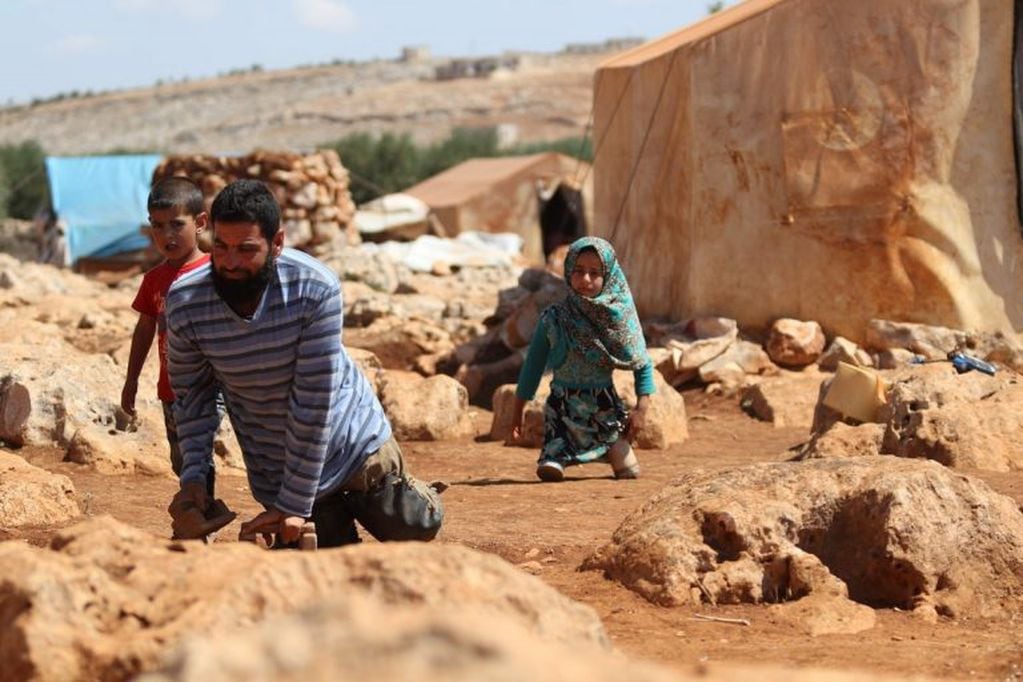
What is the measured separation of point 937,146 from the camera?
1206cm

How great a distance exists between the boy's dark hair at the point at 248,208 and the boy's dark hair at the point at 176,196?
1591 millimetres

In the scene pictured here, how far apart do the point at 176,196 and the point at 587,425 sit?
10.4 ft

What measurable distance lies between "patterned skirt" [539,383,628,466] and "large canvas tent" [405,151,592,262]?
16272mm

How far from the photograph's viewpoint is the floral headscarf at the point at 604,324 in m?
8.10

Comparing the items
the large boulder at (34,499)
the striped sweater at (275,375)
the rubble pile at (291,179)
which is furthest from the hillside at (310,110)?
the striped sweater at (275,375)

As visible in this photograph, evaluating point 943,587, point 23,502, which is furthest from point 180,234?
point 943,587

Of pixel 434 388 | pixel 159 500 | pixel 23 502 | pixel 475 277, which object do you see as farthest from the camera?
pixel 475 277

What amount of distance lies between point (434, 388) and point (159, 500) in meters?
3.45

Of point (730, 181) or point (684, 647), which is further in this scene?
point (730, 181)

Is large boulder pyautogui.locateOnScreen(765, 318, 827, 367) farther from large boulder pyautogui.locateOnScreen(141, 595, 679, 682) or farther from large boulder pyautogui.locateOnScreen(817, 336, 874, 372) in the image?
large boulder pyautogui.locateOnScreen(141, 595, 679, 682)

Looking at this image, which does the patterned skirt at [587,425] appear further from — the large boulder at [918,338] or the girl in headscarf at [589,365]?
the large boulder at [918,338]

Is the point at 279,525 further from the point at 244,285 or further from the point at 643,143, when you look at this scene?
the point at 643,143

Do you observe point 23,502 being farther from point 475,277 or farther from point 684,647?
point 475,277

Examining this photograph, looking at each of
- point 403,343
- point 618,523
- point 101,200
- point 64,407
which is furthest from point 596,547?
point 101,200
